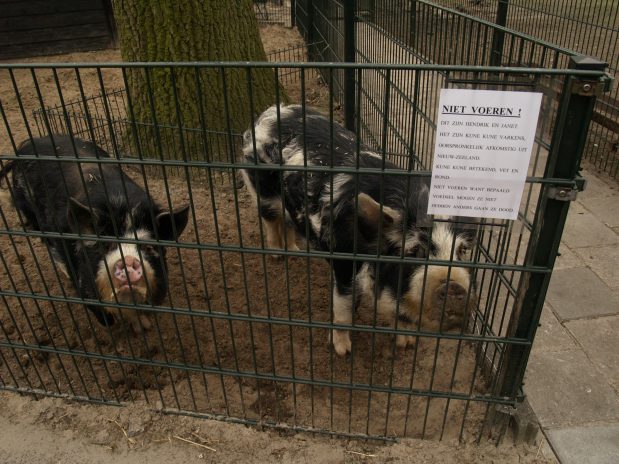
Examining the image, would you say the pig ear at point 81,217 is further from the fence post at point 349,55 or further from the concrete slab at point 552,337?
the fence post at point 349,55

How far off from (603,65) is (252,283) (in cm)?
298

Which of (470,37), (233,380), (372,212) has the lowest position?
(233,380)

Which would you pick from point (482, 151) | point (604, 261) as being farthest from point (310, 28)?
point (482, 151)

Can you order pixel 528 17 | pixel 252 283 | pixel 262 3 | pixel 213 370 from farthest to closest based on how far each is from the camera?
pixel 262 3, pixel 528 17, pixel 252 283, pixel 213 370

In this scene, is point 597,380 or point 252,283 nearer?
point 597,380

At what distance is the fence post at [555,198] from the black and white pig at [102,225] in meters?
1.56

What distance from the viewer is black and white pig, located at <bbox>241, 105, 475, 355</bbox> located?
2.30m

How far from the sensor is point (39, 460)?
2.86 metres

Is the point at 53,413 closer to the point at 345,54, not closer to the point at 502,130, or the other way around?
the point at 502,130

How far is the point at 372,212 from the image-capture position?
240cm

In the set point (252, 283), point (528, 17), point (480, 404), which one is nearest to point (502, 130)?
point (480, 404)

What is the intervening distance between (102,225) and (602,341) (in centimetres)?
325

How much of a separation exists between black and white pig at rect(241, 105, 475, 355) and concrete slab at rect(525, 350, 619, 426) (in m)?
0.80

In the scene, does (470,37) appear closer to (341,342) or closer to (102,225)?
(341,342)
